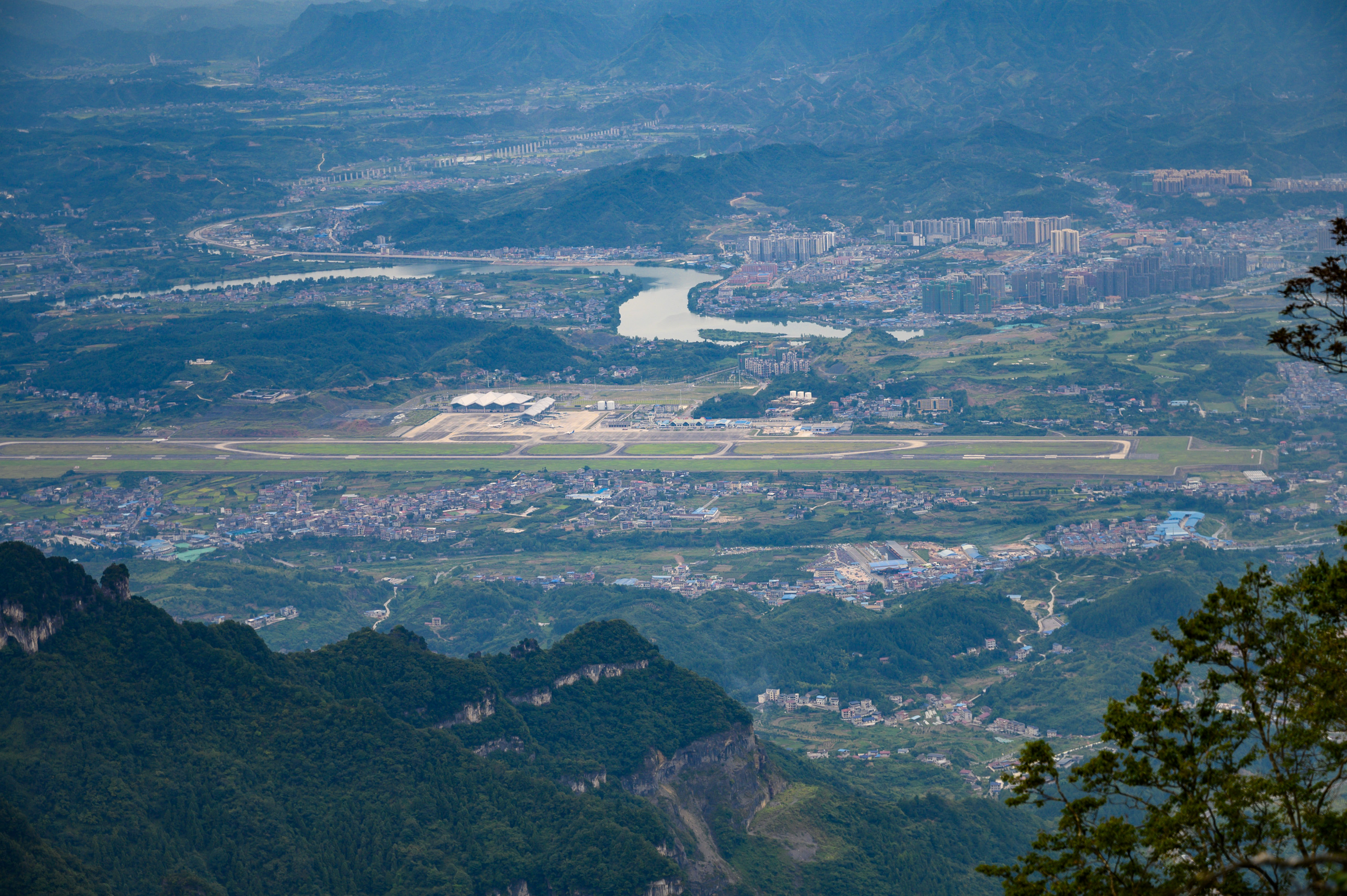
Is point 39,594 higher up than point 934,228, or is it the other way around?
point 39,594

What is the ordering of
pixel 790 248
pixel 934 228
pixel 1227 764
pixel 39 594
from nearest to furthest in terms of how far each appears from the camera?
pixel 1227 764
pixel 39 594
pixel 790 248
pixel 934 228

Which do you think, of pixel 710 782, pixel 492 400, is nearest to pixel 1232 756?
pixel 710 782

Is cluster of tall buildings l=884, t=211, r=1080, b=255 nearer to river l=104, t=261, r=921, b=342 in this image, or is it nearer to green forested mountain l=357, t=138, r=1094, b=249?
green forested mountain l=357, t=138, r=1094, b=249


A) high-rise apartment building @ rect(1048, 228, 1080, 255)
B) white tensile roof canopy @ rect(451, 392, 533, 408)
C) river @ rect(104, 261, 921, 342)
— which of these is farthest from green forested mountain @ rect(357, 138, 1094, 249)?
white tensile roof canopy @ rect(451, 392, 533, 408)

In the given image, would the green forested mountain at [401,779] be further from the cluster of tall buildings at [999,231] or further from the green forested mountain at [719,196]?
the green forested mountain at [719,196]

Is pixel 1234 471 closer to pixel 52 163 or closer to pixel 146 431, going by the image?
pixel 146 431

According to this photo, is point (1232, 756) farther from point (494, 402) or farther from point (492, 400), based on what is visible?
point (492, 400)

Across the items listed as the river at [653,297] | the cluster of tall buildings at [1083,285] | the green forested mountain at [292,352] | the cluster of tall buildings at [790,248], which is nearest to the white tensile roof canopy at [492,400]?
the green forested mountain at [292,352]
